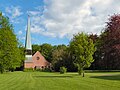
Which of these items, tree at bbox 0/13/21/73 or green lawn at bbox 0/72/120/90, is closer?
green lawn at bbox 0/72/120/90

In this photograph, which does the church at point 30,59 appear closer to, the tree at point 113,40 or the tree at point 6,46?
the tree at point 6,46

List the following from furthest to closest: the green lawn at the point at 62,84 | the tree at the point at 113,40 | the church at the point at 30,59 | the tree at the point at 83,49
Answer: the church at the point at 30,59, the tree at the point at 83,49, the tree at the point at 113,40, the green lawn at the point at 62,84

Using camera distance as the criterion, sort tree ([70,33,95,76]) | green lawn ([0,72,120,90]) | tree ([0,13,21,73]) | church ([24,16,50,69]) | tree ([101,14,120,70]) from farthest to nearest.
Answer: church ([24,16,50,69]) < tree ([0,13,21,73]) < tree ([70,33,95,76]) < tree ([101,14,120,70]) < green lawn ([0,72,120,90])

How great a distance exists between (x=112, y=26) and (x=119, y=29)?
Answer: 5.52 ft

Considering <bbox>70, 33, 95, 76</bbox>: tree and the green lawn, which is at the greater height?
<bbox>70, 33, 95, 76</bbox>: tree

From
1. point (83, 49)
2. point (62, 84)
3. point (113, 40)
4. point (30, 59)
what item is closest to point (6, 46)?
point (83, 49)

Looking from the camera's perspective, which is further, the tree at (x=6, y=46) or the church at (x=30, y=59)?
the church at (x=30, y=59)

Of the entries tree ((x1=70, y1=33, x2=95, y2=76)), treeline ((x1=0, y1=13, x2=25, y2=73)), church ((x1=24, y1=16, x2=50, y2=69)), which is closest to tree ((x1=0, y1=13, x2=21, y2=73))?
treeline ((x1=0, y1=13, x2=25, y2=73))

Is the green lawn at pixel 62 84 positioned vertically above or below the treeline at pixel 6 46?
below

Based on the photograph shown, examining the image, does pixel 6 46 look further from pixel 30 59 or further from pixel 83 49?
pixel 30 59

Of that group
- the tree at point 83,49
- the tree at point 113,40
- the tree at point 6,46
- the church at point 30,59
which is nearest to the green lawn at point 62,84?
the tree at point 113,40

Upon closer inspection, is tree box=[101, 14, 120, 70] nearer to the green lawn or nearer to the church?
the green lawn

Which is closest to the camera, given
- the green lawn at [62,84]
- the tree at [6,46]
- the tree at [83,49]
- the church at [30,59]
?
the green lawn at [62,84]

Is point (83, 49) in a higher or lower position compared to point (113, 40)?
lower
